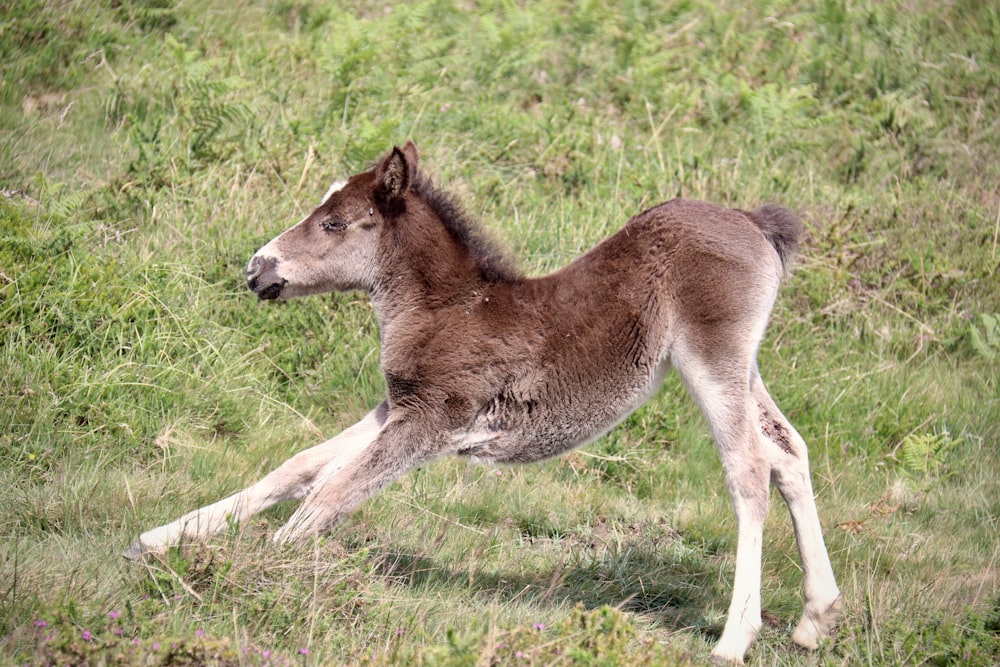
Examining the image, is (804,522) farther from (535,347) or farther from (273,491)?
(273,491)

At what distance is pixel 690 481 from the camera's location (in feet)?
21.9

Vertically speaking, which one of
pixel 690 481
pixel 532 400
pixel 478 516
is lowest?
pixel 690 481

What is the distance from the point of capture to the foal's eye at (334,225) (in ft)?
17.4

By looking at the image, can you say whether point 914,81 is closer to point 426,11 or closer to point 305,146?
point 426,11

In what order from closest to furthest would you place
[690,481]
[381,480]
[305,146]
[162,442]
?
[381,480] → [162,442] → [690,481] → [305,146]

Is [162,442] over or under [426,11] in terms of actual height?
under

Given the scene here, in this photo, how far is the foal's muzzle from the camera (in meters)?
5.26

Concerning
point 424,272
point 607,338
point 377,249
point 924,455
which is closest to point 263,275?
point 377,249

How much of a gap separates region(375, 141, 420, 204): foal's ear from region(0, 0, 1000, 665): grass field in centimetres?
165

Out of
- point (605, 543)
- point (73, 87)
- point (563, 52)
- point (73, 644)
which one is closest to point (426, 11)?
point (563, 52)

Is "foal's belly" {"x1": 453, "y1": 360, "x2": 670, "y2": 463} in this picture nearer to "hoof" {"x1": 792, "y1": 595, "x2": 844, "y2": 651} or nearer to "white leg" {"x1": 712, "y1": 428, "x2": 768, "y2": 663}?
"white leg" {"x1": 712, "y1": 428, "x2": 768, "y2": 663}

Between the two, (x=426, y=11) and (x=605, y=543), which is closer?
(x=605, y=543)

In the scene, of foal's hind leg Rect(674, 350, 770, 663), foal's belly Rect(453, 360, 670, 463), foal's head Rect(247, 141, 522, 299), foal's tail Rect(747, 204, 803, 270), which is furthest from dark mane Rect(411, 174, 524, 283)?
foal's tail Rect(747, 204, 803, 270)

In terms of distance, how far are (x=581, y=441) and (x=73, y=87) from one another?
19.0 ft
